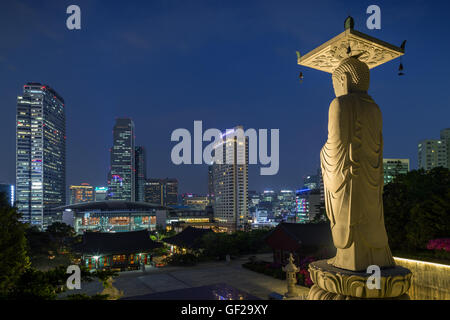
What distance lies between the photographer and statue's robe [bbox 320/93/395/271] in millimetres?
6910

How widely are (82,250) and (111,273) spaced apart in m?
19.4

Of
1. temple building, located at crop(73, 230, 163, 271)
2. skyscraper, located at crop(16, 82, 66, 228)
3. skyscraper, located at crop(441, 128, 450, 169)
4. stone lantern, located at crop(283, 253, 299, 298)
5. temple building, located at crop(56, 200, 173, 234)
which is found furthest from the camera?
skyscraper, located at crop(16, 82, 66, 228)

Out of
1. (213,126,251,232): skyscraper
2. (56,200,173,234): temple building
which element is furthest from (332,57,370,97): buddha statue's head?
(213,126,251,232): skyscraper

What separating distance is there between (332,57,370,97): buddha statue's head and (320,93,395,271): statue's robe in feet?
1.18

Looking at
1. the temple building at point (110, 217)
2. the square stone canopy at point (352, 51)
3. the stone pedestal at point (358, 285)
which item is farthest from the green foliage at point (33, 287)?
the temple building at point (110, 217)

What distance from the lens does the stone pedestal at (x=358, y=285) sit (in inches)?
248

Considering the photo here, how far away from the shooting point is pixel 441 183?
51.6 feet

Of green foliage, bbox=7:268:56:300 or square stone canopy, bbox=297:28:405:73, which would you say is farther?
square stone canopy, bbox=297:28:405:73

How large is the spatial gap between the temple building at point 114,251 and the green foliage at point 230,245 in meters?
4.31

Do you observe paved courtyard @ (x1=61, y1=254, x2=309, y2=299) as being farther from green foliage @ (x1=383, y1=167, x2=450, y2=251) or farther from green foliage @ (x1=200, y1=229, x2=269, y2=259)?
green foliage @ (x1=383, y1=167, x2=450, y2=251)

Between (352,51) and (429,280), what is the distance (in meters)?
8.47

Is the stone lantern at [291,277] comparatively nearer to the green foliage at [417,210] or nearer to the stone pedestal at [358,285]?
the green foliage at [417,210]
